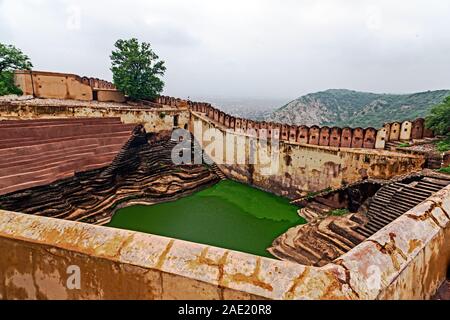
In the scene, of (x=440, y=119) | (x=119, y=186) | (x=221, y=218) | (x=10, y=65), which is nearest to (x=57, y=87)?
(x=10, y=65)

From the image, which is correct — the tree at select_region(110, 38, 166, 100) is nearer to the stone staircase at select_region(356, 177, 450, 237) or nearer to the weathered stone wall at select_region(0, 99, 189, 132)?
the weathered stone wall at select_region(0, 99, 189, 132)

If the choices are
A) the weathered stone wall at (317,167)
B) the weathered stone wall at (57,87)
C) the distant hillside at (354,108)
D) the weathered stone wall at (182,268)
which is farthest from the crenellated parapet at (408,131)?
the distant hillside at (354,108)

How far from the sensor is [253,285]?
126cm

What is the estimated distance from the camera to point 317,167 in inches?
451

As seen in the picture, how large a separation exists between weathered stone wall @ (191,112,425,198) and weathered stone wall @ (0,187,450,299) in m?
9.08

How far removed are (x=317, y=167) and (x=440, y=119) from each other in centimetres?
494

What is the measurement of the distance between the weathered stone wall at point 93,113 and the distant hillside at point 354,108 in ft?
96.8

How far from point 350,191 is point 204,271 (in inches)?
407

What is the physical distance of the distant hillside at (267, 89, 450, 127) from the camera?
36625mm

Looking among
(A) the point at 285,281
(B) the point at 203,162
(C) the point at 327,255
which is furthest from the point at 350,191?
(A) the point at 285,281

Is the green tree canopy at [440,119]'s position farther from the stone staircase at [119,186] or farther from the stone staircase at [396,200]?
the stone staircase at [119,186]

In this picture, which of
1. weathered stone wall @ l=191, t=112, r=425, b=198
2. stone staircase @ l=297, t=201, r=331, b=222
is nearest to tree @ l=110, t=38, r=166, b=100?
weathered stone wall @ l=191, t=112, r=425, b=198

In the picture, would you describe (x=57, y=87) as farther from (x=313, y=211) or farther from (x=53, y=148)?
(x=313, y=211)
